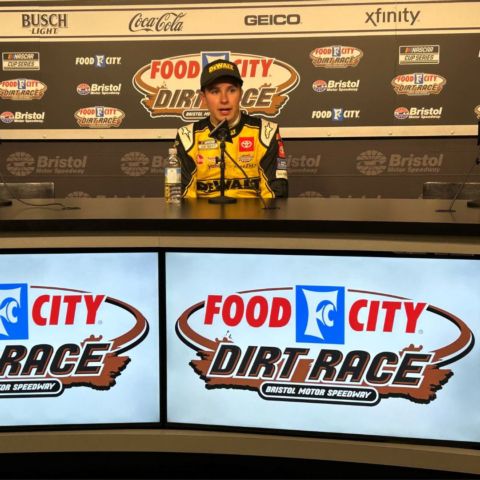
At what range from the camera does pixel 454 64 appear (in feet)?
14.6

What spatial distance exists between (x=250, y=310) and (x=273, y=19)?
3257 millimetres

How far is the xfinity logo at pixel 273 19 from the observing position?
452 centimetres

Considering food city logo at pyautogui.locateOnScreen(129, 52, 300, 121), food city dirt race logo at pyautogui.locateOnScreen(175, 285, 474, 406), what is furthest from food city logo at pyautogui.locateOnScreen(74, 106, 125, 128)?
food city dirt race logo at pyautogui.locateOnScreen(175, 285, 474, 406)

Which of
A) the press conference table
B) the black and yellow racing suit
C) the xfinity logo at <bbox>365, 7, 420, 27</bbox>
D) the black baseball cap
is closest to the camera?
the press conference table

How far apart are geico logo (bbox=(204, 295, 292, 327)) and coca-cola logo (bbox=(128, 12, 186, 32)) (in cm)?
326

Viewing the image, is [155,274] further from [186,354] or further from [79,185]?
[79,185]

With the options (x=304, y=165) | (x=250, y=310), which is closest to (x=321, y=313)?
(x=250, y=310)

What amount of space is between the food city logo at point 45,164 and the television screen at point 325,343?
3.05 m

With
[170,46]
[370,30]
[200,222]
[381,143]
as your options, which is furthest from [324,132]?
[200,222]

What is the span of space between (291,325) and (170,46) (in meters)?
3.31

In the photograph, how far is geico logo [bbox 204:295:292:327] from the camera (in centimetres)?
192

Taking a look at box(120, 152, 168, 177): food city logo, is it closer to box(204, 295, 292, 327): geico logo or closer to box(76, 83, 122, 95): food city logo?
box(76, 83, 122, 95): food city logo

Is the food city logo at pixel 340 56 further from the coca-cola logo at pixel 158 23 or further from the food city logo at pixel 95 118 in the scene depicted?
the food city logo at pixel 95 118

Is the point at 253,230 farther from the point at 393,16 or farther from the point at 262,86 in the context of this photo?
the point at 393,16
